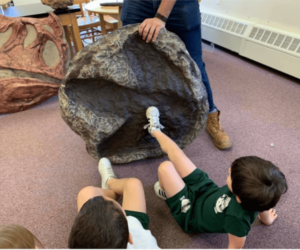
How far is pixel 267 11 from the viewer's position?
8.25 ft

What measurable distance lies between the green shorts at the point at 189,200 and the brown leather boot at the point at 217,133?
506mm

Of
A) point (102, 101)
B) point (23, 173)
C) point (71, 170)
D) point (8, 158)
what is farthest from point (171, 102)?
point (8, 158)

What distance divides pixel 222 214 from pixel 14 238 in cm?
72

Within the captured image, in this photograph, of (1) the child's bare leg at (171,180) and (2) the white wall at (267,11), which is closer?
(1) the child's bare leg at (171,180)

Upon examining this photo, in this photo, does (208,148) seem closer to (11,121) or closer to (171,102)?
(171,102)

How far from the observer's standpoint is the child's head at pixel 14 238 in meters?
0.68

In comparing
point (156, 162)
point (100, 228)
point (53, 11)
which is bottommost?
point (156, 162)

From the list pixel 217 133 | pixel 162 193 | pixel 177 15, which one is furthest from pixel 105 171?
pixel 177 15

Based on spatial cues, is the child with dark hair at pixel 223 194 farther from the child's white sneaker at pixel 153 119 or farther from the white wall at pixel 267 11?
the white wall at pixel 267 11

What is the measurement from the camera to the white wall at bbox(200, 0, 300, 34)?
2.27 m

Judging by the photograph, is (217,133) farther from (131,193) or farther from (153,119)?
(131,193)

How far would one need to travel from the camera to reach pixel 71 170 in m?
1.54

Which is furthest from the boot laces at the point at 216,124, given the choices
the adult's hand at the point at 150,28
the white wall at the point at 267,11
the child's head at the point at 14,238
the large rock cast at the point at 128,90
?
the white wall at the point at 267,11

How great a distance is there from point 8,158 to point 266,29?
2.60 metres
